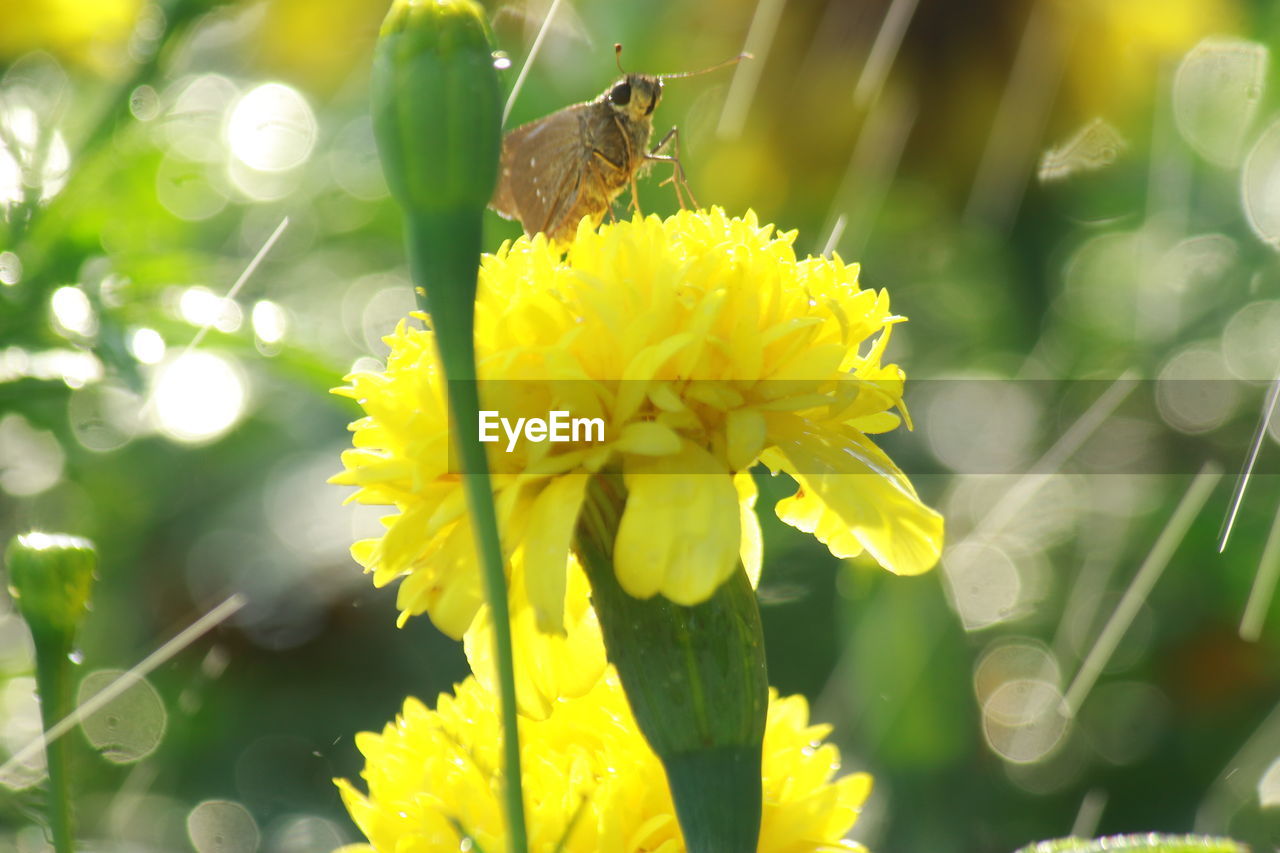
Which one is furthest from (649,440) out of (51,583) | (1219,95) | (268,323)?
(1219,95)

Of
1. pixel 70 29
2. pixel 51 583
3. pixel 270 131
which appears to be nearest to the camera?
pixel 51 583

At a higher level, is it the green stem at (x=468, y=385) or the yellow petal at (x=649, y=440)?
the yellow petal at (x=649, y=440)

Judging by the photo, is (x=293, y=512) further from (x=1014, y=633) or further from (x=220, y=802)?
(x=1014, y=633)

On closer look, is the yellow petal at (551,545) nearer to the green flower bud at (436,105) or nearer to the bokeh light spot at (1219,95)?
the green flower bud at (436,105)

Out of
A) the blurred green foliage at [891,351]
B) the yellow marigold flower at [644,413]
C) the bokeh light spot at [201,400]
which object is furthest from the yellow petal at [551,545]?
the bokeh light spot at [201,400]

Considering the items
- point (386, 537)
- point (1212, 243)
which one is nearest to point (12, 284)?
point (386, 537)

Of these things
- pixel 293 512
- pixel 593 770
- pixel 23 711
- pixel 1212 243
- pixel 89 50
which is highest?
pixel 89 50

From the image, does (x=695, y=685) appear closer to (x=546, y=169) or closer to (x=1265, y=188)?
(x=546, y=169)
